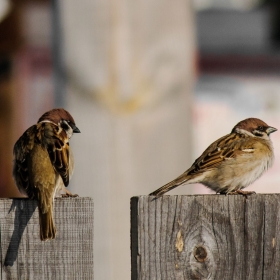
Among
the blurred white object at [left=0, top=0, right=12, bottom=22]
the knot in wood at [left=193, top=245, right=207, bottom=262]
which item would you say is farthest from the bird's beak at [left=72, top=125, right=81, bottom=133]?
the blurred white object at [left=0, top=0, right=12, bottom=22]

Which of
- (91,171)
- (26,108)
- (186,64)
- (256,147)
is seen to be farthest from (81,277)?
(26,108)

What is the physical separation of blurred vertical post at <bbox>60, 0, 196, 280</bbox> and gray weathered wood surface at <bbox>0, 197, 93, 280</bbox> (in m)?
0.84

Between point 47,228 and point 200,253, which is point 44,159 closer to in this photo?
point 47,228

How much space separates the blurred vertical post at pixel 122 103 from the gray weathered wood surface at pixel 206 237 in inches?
33.7

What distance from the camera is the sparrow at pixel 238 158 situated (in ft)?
13.8

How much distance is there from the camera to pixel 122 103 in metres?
3.46

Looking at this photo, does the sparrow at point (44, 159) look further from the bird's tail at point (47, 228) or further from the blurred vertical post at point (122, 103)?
the bird's tail at point (47, 228)

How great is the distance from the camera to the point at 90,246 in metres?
2.45

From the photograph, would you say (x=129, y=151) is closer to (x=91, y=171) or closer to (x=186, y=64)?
(x=91, y=171)

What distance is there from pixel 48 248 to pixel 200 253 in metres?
0.48

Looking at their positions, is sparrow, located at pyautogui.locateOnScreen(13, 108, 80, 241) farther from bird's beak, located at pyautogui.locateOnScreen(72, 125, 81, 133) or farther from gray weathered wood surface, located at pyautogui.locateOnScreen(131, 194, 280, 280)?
gray weathered wood surface, located at pyautogui.locateOnScreen(131, 194, 280, 280)

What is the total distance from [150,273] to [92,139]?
1.10 metres

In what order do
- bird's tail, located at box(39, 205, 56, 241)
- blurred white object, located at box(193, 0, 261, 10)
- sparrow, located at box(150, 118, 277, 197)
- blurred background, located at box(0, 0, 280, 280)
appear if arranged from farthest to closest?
blurred white object, located at box(193, 0, 261, 10) < sparrow, located at box(150, 118, 277, 197) < blurred background, located at box(0, 0, 280, 280) < bird's tail, located at box(39, 205, 56, 241)

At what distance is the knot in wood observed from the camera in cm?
244
